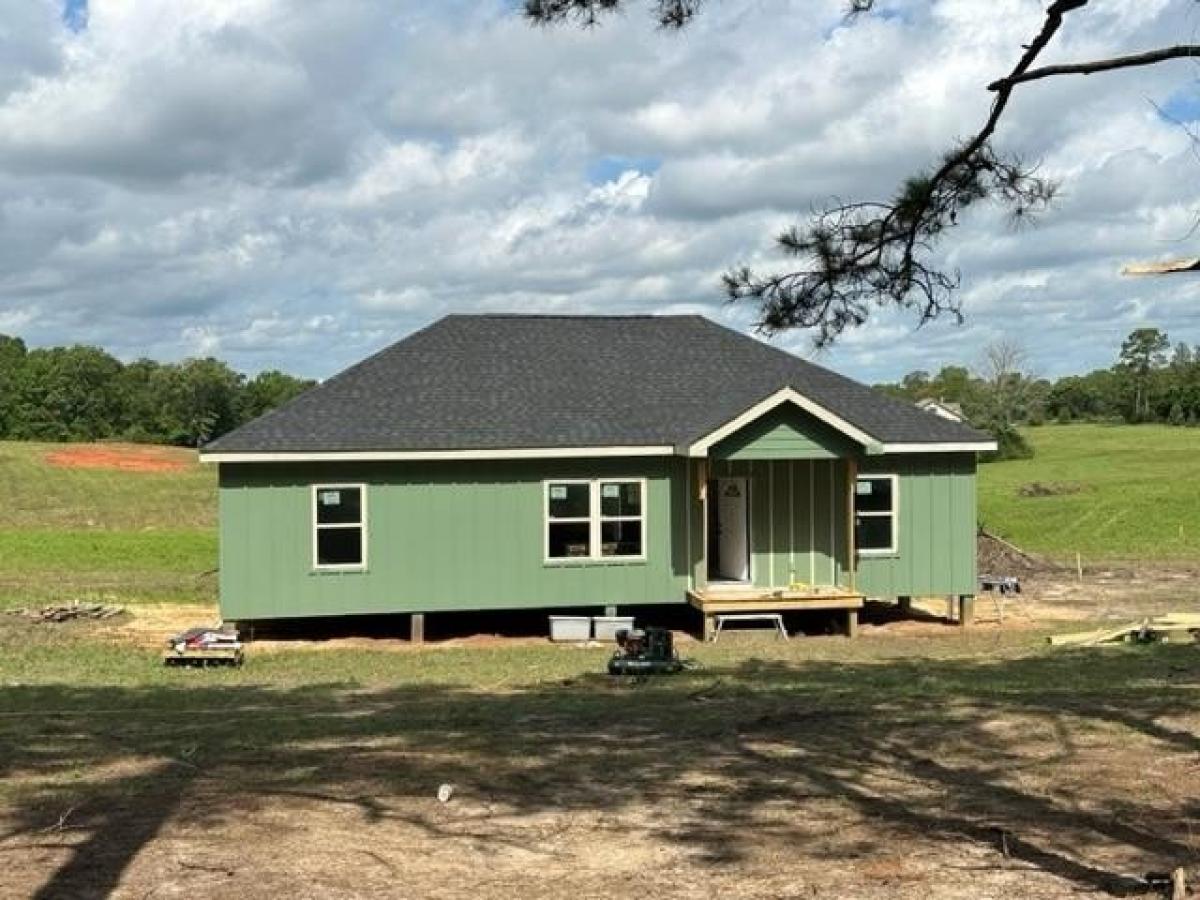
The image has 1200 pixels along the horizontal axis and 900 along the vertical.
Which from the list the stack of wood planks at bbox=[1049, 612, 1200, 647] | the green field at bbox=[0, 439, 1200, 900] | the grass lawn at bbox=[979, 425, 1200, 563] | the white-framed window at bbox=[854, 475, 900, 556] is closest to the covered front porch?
the white-framed window at bbox=[854, 475, 900, 556]

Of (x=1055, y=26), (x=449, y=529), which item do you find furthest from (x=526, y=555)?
(x=1055, y=26)

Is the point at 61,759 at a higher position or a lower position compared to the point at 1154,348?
lower

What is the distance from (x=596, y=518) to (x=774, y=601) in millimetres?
3058

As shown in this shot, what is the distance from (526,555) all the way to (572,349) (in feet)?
15.1

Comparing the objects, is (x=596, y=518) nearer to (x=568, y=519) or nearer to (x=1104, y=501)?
(x=568, y=519)

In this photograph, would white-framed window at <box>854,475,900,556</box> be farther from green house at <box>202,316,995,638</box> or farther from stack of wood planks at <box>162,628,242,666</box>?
stack of wood planks at <box>162,628,242,666</box>

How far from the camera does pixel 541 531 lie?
806 inches

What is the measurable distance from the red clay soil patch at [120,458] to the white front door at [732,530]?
43.5m

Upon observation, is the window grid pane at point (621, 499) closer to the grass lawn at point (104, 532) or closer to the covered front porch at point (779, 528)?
the covered front porch at point (779, 528)

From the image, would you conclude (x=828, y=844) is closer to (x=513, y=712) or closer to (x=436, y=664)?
(x=513, y=712)

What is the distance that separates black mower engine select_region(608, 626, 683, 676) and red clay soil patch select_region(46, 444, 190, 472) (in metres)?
48.8

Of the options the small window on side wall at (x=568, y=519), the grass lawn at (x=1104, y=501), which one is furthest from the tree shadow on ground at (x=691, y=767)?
the grass lawn at (x=1104, y=501)

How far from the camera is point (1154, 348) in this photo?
125500 millimetres

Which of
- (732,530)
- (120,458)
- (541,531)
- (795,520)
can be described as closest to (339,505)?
Result: (541,531)
